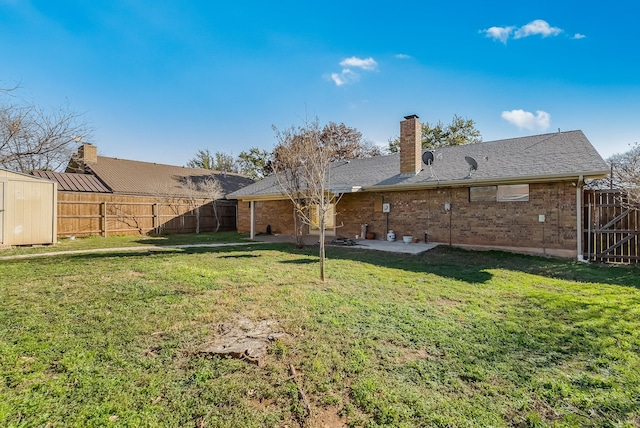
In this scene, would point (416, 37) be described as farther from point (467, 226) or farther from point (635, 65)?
point (635, 65)

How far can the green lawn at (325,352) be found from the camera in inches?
91.8

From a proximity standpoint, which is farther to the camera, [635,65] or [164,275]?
[635,65]

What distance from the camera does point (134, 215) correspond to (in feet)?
55.0

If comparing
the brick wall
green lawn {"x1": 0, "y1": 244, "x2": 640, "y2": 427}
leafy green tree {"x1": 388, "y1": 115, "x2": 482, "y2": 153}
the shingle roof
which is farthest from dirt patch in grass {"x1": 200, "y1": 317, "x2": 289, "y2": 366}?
leafy green tree {"x1": 388, "y1": 115, "x2": 482, "y2": 153}

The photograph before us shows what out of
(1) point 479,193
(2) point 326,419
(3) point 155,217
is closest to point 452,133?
(1) point 479,193

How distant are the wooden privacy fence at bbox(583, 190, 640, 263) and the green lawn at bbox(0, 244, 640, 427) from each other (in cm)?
299

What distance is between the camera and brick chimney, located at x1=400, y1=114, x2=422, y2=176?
41.7ft

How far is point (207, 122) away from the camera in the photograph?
18.8 metres

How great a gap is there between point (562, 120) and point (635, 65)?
4180 millimetres

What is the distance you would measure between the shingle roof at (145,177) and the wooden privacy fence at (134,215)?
993 mm

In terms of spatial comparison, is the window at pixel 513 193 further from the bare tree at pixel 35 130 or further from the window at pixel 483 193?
the bare tree at pixel 35 130

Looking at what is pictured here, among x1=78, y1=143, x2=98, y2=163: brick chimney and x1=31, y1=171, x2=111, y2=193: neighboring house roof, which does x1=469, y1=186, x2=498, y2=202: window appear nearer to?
x1=31, y1=171, x2=111, y2=193: neighboring house roof

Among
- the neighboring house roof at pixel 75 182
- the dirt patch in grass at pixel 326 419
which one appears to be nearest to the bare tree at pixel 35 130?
the neighboring house roof at pixel 75 182

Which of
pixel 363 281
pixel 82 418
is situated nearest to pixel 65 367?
pixel 82 418
